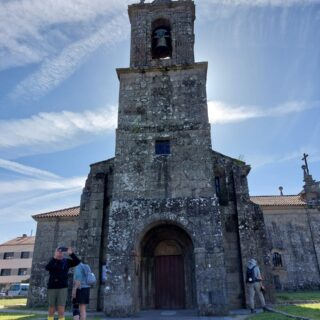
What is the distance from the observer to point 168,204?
1093 cm

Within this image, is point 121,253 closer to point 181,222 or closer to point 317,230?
point 181,222

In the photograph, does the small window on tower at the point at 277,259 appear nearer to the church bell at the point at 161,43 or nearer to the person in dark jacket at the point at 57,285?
the church bell at the point at 161,43

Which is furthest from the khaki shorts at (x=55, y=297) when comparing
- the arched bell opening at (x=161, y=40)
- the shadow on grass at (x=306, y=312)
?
the arched bell opening at (x=161, y=40)

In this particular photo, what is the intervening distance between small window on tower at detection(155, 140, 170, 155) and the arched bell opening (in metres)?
4.74

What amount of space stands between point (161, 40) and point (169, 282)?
1027cm

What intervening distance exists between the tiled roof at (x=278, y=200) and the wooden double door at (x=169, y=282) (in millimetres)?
16971

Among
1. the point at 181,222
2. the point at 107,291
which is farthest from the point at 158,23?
the point at 107,291

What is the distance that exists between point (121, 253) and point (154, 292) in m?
2.37

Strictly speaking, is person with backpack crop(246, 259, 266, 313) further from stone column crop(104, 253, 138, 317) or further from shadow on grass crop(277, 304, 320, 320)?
stone column crop(104, 253, 138, 317)

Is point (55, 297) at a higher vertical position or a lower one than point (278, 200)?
lower

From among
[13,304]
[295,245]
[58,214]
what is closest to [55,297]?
[13,304]

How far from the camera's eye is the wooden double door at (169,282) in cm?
1138

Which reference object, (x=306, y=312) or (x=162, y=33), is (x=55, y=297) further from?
(x=162, y=33)

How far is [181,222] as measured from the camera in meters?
10.6
